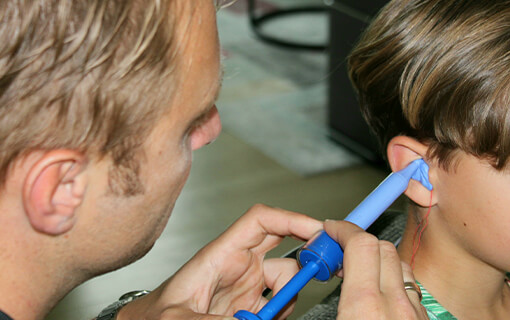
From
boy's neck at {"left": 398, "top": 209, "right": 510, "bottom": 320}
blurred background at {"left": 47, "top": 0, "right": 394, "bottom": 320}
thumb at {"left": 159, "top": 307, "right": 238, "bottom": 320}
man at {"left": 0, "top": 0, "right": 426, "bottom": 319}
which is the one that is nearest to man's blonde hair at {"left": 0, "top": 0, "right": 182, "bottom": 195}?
man at {"left": 0, "top": 0, "right": 426, "bottom": 319}

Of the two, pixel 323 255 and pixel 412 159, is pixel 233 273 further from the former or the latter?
pixel 412 159

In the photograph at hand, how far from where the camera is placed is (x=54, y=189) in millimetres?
728

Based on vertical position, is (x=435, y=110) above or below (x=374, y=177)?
above

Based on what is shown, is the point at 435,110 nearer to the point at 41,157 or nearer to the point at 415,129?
the point at 415,129

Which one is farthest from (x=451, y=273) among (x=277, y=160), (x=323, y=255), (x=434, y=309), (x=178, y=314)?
(x=277, y=160)

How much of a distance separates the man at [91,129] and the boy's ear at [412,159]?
0.23 meters

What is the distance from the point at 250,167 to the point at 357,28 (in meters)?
0.71

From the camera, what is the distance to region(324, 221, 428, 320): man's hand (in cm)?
81

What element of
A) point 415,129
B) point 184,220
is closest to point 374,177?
point 184,220

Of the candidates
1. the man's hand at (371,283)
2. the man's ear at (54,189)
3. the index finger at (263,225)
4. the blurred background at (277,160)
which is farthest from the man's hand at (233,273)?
the blurred background at (277,160)

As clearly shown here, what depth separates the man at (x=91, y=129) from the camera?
2.27 ft

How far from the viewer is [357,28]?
2.67 meters

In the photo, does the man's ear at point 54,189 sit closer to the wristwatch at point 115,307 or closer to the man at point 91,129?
the man at point 91,129

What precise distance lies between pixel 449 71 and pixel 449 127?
8 centimetres
